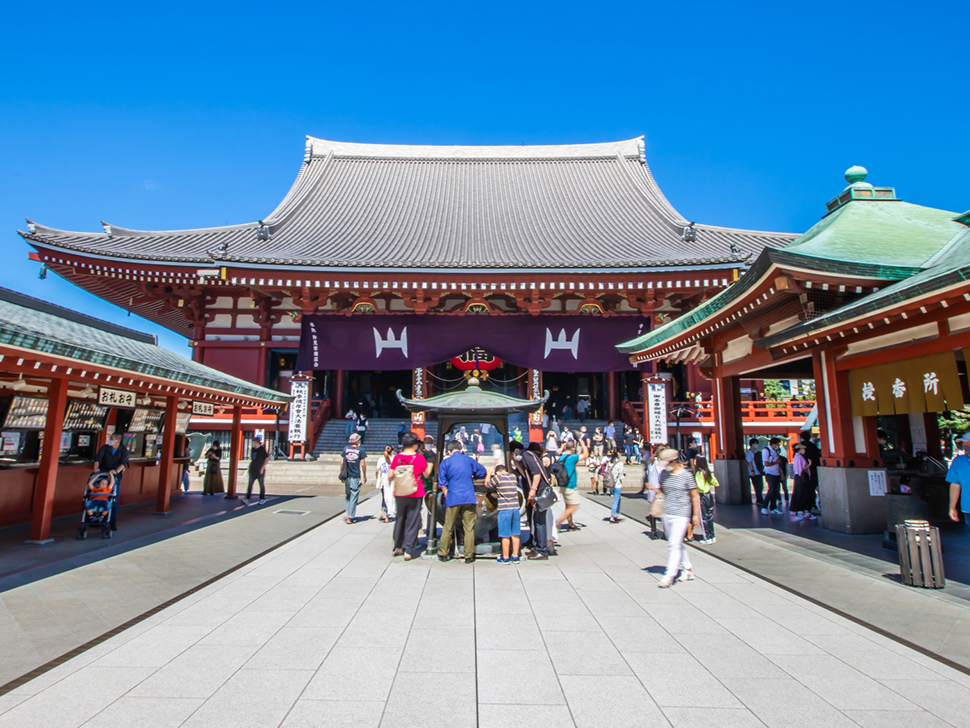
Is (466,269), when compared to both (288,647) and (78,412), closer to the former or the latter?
(78,412)

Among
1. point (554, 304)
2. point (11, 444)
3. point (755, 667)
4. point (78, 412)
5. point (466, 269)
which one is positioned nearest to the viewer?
point (755, 667)

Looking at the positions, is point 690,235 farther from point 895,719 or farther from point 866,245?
point 895,719

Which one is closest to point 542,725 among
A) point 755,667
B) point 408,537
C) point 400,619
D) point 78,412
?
point 755,667

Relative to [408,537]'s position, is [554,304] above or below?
above

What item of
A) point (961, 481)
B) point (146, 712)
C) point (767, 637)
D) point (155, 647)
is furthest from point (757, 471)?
point (146, 712)

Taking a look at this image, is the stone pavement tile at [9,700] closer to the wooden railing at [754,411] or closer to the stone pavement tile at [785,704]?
the stone pavement tile at [785,704]

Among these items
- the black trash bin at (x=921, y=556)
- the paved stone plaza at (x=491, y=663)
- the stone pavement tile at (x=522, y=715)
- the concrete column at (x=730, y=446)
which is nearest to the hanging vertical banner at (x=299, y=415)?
the paved stone plaza at (x=491, y=663)

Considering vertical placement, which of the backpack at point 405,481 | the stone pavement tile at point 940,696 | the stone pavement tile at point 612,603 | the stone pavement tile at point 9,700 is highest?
the backpack at point 405,481

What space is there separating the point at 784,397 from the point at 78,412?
28.8 meters

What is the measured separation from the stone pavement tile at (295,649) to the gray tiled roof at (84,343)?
454 centimetres

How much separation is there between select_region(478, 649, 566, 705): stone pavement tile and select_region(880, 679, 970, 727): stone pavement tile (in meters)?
2.26

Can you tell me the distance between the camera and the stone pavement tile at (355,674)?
3467 millimetres

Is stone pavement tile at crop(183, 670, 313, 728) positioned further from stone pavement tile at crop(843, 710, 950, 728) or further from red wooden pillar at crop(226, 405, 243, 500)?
red wooden pillar at crop(226, 405, 243, 500)

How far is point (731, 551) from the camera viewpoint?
787cm
